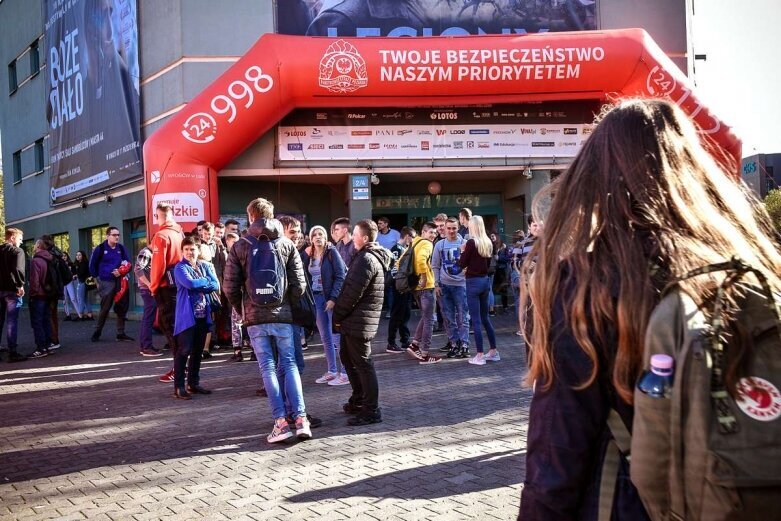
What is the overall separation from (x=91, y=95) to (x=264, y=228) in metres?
15.5

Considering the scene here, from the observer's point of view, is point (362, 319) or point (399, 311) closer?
point (362, 319)

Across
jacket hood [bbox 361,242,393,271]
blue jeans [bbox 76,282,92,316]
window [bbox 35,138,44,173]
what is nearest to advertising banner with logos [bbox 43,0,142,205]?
window [bbox 35,138,44,173]

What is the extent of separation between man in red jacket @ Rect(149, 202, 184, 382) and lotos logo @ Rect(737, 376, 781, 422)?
7239mm

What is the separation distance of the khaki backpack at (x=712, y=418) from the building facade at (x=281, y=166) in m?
14.0

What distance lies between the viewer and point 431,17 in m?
15.6

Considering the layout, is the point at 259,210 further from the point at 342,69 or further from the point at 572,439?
the point at 342,69

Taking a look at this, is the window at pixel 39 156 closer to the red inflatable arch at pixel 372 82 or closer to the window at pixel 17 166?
the window at pixel 17 166

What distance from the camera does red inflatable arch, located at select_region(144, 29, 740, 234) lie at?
13.0m

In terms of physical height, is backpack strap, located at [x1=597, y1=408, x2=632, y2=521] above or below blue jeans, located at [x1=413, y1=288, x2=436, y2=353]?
above

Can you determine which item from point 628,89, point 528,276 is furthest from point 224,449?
point 628,89

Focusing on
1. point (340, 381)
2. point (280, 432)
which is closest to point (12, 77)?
point (340, 381)

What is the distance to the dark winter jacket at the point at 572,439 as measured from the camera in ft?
5.07

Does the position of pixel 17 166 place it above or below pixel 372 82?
above

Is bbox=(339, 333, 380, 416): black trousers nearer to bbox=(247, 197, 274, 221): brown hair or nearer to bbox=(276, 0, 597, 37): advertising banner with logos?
bbox=(247, 197, 274, 221): brown hair
